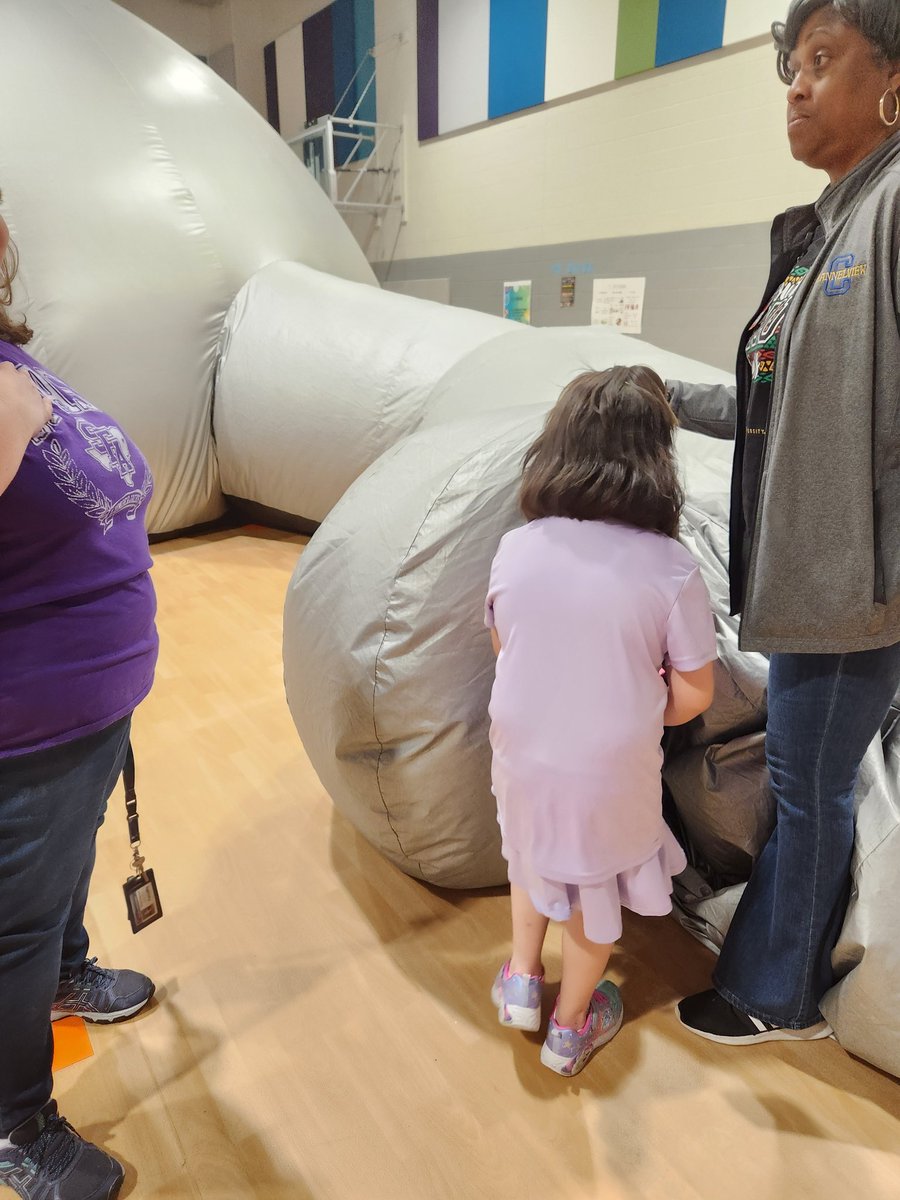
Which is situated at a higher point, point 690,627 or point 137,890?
point 690,627

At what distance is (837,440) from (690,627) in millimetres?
304

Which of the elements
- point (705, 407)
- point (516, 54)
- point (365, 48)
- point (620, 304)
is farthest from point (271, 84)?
point (705, 407)

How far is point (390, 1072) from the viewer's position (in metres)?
1.34

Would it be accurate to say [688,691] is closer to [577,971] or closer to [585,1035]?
[577,971]

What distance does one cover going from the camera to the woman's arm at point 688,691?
1.14 metres

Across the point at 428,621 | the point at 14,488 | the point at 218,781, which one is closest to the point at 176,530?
the point at 218,781

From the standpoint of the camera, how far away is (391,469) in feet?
5.64

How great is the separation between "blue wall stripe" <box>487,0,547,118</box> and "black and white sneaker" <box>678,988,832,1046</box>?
552 centimetres

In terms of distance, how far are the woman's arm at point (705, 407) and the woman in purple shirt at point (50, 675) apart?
857mm

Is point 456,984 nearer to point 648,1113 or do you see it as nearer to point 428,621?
point 648,1113

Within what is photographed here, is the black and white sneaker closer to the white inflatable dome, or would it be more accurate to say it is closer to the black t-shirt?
the black t-shirt

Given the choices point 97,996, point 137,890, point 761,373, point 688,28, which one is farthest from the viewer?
point 688,28

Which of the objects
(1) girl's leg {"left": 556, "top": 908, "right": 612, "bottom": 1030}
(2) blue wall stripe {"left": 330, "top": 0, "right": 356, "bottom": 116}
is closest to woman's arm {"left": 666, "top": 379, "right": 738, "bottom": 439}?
(1) girl's leg {"left": 556, "top": 908, "right": 612, "bottom": 1030}

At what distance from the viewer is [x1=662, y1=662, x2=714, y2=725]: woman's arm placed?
114 centimetres
